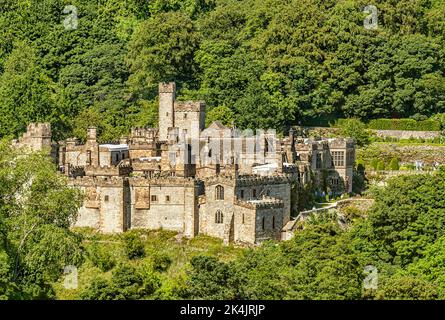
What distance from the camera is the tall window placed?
77938 mm

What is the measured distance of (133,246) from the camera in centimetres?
6750

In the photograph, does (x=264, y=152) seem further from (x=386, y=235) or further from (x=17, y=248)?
(x=17, y=248)

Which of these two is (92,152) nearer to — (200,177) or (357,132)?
(200,177)

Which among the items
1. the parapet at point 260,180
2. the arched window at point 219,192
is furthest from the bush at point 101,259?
the parapet at point 260,180

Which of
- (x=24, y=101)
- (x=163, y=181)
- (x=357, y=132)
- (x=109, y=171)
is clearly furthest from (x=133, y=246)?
(x=24, y=101)

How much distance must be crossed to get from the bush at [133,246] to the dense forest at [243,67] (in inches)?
822

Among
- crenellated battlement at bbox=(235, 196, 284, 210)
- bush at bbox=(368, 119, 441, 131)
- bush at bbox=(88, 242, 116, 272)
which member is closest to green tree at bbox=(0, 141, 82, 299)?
bush at bbox=(88, 242, 116, 272)

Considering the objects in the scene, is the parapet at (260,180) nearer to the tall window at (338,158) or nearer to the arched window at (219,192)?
the arched window at (219,192)

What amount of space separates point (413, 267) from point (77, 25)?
54378mm

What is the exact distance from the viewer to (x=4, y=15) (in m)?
113

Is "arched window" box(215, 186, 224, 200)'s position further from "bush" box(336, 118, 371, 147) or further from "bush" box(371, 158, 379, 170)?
"bush" box(336, 118, 371, 147)

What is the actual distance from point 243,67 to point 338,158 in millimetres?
19033

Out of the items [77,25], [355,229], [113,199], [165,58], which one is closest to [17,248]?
[113,199]

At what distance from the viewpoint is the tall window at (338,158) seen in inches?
3068
